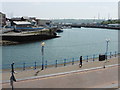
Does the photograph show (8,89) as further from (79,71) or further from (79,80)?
(79,71)

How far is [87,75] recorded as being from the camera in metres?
11.4

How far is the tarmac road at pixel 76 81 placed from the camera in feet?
31.7

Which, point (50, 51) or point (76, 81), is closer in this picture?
point (76, 81)

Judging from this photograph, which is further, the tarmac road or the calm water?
the calm water

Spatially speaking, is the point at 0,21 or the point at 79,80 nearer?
the point at 79,80

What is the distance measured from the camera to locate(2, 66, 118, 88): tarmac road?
9.66m

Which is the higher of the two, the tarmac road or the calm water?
the tarmac road

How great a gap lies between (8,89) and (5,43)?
36282 mm

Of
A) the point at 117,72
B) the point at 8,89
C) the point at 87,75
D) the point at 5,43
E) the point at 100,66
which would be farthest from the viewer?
the point at 5,43

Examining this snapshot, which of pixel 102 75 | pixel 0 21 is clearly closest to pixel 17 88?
pixel 102 75

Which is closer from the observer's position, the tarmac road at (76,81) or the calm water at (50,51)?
the tarmac road at (76,81)

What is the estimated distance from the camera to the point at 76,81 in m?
10.3

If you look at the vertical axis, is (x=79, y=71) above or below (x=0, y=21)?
below

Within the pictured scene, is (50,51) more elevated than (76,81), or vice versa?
(76,81)
